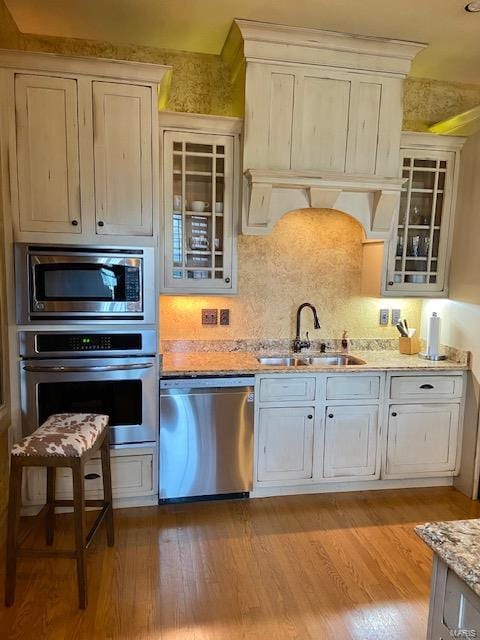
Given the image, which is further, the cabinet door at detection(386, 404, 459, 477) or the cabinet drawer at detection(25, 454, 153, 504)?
the cabinet door at detection(386, 404, 459, 477)

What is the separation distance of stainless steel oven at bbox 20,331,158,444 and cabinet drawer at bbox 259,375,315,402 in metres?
0.70

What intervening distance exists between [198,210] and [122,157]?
582mm

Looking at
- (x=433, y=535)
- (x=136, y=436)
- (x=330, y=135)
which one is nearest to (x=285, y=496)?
(x=136, y=436)

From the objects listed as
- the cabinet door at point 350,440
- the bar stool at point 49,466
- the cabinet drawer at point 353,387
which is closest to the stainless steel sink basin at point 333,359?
the cabinet drawer at point 353,387

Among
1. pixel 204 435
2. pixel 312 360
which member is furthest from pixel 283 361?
pixel 204 435

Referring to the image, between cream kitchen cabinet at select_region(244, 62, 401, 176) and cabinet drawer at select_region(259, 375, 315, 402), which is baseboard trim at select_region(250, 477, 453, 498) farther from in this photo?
cream kitchen cabinet at select_region(244, 62, 401, 176)

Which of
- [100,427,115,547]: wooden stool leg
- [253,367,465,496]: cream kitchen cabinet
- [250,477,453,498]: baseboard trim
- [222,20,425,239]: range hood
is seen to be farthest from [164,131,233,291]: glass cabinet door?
[250,477,453,498]: baseboard trim

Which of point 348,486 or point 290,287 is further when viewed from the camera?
point 290,287

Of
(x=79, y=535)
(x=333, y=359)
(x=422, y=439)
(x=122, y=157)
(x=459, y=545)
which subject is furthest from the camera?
(x=333, y=359)

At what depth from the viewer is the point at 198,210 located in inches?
114

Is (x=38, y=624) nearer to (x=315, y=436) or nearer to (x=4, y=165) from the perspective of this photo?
(x=315, y=436)

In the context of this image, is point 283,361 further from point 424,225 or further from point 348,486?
point 424,225

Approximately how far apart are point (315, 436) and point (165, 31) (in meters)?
2.79

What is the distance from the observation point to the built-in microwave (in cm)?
249
